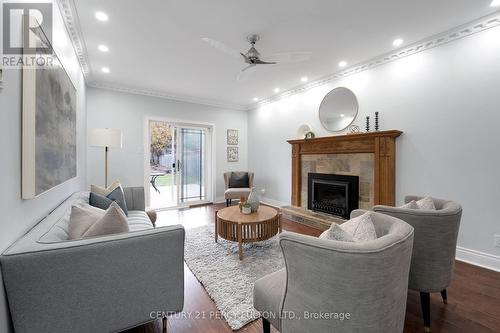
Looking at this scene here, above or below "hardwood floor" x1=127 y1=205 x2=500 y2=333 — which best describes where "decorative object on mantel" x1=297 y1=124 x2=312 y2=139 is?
above

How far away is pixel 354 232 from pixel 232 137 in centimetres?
521

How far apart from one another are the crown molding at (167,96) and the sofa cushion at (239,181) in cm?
197

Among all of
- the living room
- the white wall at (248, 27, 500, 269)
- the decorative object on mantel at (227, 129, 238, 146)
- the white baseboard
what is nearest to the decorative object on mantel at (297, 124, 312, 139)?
the living room

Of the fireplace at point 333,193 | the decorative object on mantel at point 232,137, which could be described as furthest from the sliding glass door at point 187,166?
the fireplace at point 333,193

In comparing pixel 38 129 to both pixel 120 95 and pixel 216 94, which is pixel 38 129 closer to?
pixel 120 95

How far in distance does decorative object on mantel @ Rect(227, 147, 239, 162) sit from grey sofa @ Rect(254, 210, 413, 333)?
516cm

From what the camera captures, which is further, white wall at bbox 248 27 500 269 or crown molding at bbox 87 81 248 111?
crown molding at bbox 87 81 248 111

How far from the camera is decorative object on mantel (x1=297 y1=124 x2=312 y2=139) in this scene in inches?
180

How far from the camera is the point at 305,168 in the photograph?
4473 millimetres

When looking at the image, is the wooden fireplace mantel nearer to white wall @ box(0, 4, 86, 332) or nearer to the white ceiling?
the white ceiling

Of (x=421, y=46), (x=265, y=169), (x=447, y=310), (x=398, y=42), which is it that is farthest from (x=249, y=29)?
(x=265, y=169)

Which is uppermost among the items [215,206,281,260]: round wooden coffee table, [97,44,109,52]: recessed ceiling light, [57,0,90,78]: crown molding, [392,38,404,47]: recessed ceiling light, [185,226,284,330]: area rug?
[392,38,404,47]: recessed ceiling light

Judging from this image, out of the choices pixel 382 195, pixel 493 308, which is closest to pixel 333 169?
pixel 382 195

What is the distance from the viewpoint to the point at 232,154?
6.16 m
